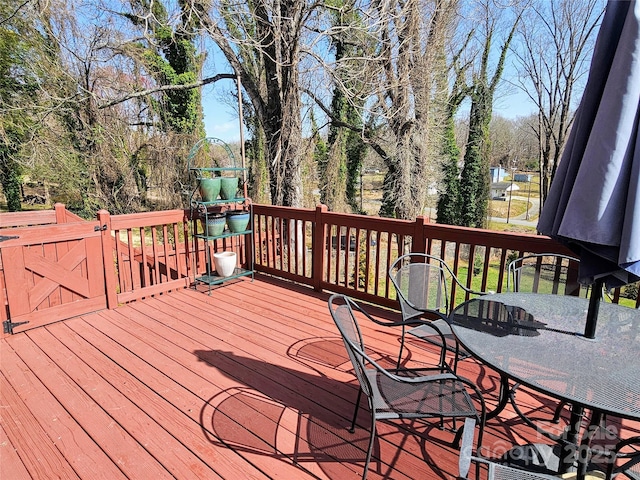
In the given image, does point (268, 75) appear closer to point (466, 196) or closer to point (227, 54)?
point (227, 54)

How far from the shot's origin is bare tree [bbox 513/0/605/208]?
9719 millimetres

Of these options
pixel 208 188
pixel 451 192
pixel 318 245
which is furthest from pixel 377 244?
pixel 451 192

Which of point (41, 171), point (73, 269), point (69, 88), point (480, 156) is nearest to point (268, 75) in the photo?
point (73, 269)

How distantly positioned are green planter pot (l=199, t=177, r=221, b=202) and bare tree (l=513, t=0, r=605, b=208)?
10325 millimetres

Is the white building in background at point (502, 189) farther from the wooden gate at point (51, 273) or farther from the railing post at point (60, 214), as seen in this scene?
the wooden gate at point (51, 273)

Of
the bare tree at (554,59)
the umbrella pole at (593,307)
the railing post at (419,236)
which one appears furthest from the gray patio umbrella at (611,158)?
the bare tree at (554,59)

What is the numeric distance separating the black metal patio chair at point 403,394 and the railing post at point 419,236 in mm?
1649

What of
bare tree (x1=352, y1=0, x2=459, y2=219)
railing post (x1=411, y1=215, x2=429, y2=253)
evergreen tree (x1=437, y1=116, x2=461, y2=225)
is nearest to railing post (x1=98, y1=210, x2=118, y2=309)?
railing post (x1=411, y1=215, x2=429, y2=253)

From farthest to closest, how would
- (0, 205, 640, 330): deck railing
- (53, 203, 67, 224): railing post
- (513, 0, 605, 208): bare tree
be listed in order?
(513, 0, 605, 208): bare tree, (53, 203, 67, 224): railing post, (0, 205, 640, 330): deck railing

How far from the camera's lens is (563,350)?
1527 millimetres

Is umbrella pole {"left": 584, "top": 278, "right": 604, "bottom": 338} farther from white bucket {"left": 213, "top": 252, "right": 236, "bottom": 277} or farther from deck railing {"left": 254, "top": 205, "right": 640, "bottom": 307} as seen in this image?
white bucket {"left": 213, "top": 252, "right": 236, "bottom": 277}

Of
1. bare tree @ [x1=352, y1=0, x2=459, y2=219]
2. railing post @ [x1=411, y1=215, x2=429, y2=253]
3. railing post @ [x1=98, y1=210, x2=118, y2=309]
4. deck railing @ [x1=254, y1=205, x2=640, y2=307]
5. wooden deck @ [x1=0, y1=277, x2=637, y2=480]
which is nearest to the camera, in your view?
wooden deck @ [x1=0, y1=277, x2=637, y2=480]

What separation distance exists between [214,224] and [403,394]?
3.05m

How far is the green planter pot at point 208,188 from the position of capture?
4039 mm
